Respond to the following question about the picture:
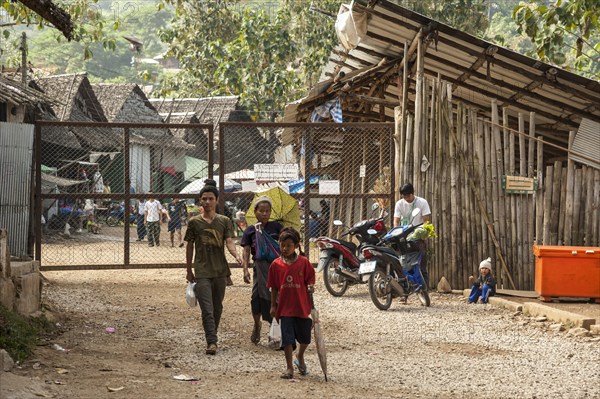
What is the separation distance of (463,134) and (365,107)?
503 cm

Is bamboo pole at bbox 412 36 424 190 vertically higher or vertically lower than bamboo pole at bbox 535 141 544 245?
higher

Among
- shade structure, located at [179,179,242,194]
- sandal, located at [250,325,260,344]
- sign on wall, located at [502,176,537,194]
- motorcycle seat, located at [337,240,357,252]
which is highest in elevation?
shade structure, located at [179,179,242,194]

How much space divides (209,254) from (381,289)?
3844 mm

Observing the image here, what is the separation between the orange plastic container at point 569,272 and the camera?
45.2 feet

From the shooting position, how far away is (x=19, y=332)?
9.15 meters

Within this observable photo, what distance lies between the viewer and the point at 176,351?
9.59m

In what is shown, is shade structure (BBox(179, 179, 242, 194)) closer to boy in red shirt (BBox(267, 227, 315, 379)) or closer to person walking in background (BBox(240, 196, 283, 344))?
person walking in background (BBox(240, 196, 283, 344))

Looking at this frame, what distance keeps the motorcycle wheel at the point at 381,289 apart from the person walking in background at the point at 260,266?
3061mm

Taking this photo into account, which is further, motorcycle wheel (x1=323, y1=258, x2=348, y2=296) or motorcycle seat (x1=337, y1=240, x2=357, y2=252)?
motorcycle seat (x1=337, y1=240, x2=357, y2=252)

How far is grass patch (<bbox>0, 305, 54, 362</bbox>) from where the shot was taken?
8.64 m

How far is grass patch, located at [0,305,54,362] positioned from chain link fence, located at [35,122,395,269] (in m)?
2.60

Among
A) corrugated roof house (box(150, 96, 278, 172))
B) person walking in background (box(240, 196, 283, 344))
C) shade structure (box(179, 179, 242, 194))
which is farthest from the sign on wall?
corrugated roof house (box(150, 96, 278, 172))

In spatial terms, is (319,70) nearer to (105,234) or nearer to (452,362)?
(105,234)

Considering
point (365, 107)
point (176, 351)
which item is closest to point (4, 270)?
point (176, 351)
